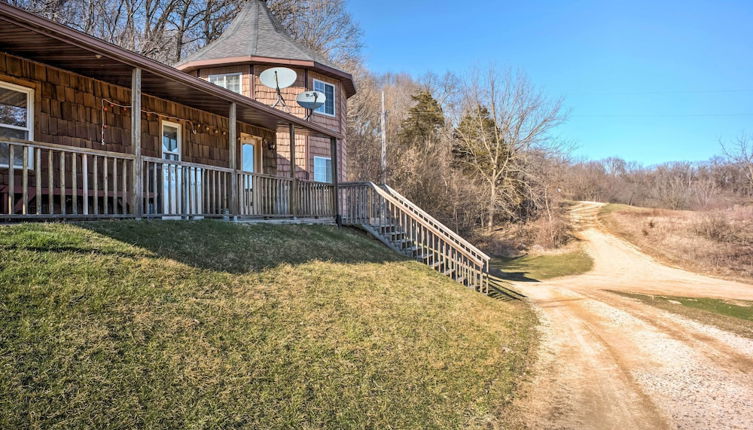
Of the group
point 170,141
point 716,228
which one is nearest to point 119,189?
point 170,141

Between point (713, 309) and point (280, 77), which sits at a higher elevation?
point (280, 77)

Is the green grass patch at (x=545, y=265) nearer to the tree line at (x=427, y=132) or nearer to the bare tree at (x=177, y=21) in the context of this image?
the tree line at (x=427, y=132)

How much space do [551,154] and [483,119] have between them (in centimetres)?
504

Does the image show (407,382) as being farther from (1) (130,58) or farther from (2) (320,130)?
(2) (320,130)

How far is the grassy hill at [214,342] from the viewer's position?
303 cm

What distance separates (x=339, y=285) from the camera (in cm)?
642

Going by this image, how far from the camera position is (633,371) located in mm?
5555

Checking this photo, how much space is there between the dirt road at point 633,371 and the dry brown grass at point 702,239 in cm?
1239

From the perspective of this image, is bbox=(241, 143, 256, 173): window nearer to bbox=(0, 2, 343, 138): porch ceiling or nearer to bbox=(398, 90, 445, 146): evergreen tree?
bbox=(0, 2, 343, 138): porch ceiling

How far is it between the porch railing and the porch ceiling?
1.39 m

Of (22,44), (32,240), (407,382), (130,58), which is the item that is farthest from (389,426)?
(22,44)

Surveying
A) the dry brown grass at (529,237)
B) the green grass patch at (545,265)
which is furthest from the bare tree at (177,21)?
the green grass patch at (545,265)

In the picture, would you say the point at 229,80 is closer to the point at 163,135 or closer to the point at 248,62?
the point at 248,62

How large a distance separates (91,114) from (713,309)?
14876 mm
